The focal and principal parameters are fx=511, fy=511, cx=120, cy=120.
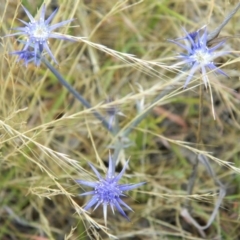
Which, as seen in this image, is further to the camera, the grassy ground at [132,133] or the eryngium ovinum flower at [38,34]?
the grassy ground at [132,133]

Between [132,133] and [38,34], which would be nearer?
[38,34]

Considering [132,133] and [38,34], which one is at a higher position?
[132,133]

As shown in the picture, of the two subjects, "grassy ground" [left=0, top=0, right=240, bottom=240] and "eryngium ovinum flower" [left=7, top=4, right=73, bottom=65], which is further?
"grassy ground" [left=0, top=0, right=240, bottom=240]

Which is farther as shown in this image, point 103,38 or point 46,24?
point 103,38

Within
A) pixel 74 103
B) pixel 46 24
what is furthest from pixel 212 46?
pixel 74 103

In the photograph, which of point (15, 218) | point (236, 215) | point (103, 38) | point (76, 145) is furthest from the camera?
point (103, 38)

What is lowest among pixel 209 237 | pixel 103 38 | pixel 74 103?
pixel 209 237

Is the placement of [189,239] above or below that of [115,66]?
below

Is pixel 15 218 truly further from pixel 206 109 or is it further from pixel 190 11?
pixel 190 11
